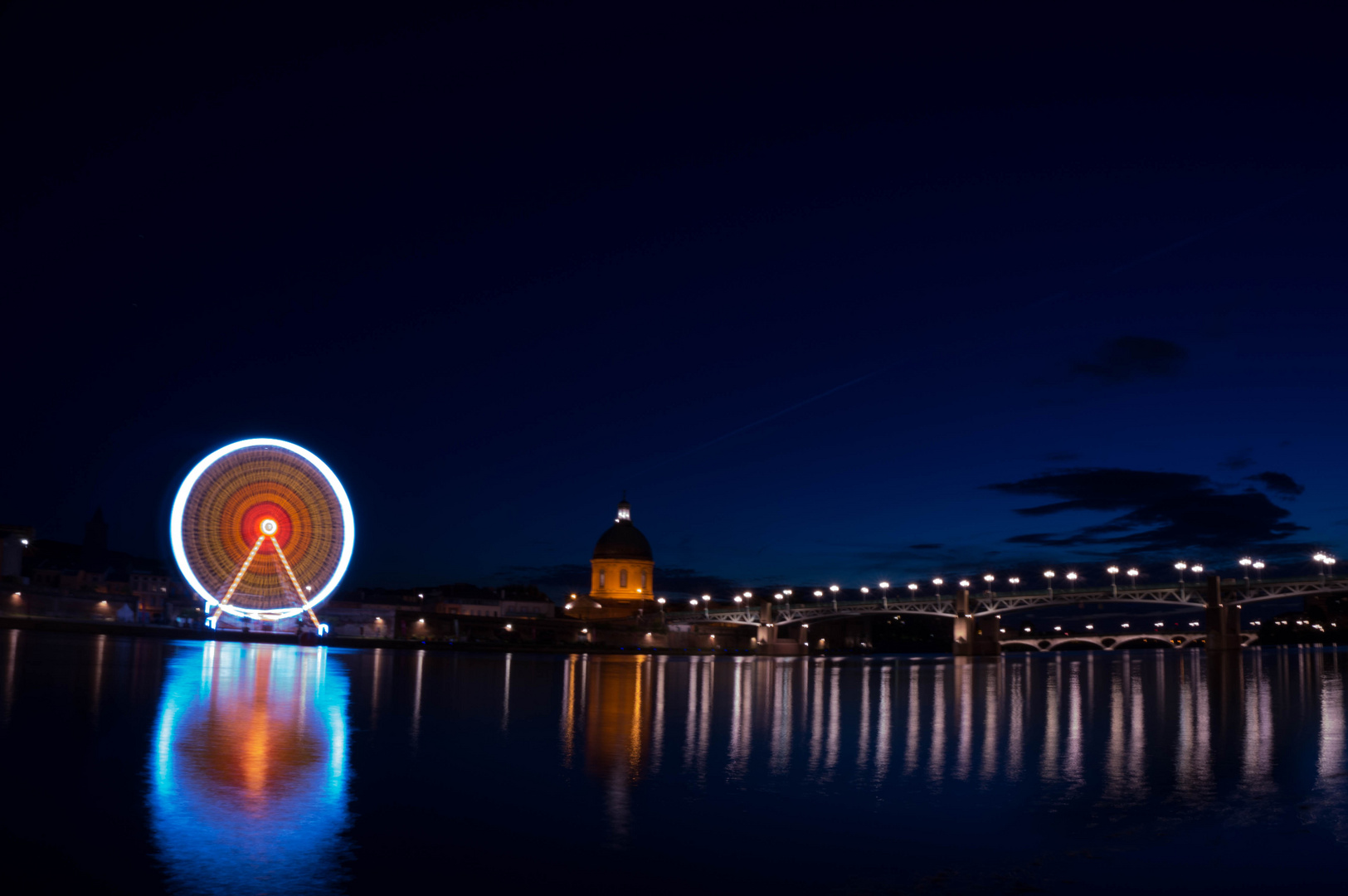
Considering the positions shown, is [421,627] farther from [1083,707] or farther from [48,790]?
[48,790]

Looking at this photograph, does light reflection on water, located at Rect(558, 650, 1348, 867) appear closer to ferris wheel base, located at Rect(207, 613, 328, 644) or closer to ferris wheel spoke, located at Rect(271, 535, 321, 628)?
ferris wheel spoke, located at Rect(271, 535, 321, 628)

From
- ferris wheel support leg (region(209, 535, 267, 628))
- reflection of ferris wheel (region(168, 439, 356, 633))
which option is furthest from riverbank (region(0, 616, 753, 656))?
ferris wheel support leg (region(209, 535, 267, 628))

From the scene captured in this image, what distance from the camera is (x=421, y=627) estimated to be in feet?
350

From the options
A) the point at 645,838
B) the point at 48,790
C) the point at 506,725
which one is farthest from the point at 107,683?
the point at 645,838

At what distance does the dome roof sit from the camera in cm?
15869

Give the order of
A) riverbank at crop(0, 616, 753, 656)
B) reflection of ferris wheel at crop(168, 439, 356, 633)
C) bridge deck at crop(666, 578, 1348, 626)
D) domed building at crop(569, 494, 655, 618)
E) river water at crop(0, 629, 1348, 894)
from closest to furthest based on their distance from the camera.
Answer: river water at crop(0, 629, 1348, 894) < reflection of ferris wheel at crop(168, 439, 356, 633) < riverbank at crop(0, 616, 753, 656) < bridge deck at crop(666, 578, 1348, 626) < domed building at crop(569, 494, 655, 618)

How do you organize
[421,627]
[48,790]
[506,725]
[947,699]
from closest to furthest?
[48,790], [506,725], [947,699], [421,627]

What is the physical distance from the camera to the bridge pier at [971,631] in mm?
127000

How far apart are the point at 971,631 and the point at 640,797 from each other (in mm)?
122680

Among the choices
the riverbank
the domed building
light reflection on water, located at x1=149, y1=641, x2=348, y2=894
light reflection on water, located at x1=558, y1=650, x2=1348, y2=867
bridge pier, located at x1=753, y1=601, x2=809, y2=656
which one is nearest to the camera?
light reflection on water, located at x1=149, y1=641, x2=348, y2=894

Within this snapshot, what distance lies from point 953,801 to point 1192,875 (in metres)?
3.52

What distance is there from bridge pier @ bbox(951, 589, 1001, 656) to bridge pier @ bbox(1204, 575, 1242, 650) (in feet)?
72.5

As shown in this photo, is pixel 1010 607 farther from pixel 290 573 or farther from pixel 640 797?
pixel 640 797

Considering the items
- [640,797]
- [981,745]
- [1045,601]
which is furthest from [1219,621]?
[640,797]
